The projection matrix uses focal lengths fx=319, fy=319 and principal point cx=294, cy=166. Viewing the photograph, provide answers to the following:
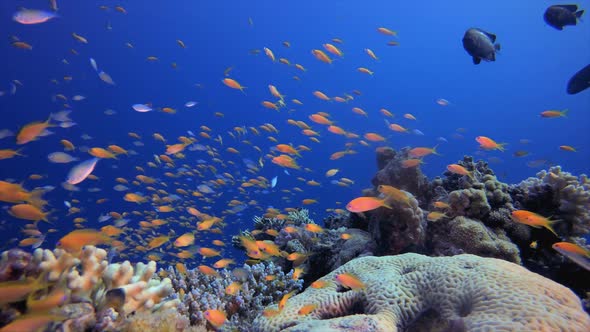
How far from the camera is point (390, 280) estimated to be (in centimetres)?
368

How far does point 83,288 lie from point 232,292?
2.06 m

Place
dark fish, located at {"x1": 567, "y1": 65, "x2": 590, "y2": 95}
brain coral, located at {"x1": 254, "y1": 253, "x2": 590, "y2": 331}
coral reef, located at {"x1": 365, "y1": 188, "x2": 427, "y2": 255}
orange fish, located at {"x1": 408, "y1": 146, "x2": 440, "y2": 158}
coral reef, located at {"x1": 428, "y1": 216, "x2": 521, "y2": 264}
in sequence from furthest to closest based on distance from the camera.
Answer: orange fish, located at {"x1": 408, "y1": 146, "x2": 440, "y2": 158} → dark fish, located at {"x1": 567, "y1": 65, "x2": 590, "y2": 95} → coral reef, located at {"x1": 365, "y1": 188, "x2": 427, "y2": 255} → coral reef, located at {"x1": 428, "y1": 216, "x2": 521, "y2": 264} → brain coral, located at {"x1": 254, "y1": 253, "x2": 590, "y2": 331}

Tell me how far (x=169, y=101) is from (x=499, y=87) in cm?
9465

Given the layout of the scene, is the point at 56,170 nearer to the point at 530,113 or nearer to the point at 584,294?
the point at 584,294

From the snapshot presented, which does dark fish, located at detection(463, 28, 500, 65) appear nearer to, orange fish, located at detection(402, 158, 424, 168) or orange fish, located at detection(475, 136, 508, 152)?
orange fish, located at detection(475, 136, 508, 152)

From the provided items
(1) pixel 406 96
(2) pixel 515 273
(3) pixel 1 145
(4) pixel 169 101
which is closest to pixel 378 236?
(2) pixel 515 273

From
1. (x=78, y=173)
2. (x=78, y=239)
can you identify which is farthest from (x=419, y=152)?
(x=78, y=173)

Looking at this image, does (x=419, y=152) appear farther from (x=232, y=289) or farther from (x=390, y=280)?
(x=232, y=289)

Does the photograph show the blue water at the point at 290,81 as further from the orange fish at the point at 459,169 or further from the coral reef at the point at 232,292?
the orange fish at the point at 459,169

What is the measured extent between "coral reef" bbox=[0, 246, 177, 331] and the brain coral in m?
1.46

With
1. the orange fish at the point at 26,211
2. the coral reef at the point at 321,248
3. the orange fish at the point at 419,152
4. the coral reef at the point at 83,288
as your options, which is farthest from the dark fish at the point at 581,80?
the orange fish at the point at 26,211

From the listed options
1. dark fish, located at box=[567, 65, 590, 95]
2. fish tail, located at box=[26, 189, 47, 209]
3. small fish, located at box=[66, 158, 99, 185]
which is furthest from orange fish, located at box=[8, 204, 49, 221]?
dark fish, located at box=[567, 65, 590, 95]

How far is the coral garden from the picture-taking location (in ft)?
9.11

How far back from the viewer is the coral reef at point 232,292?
4.27 metres
